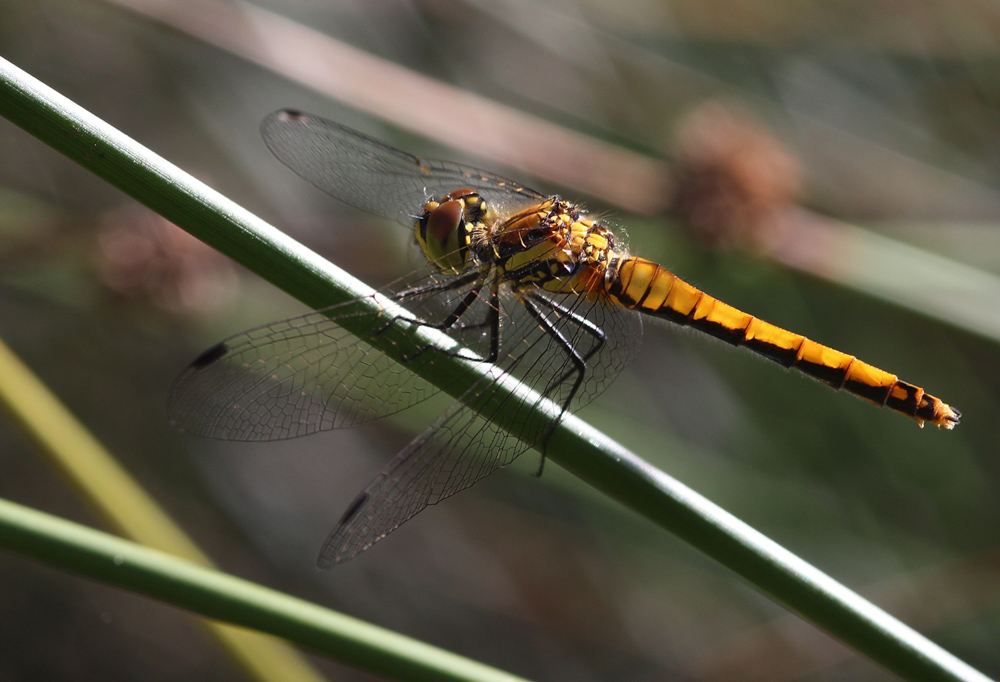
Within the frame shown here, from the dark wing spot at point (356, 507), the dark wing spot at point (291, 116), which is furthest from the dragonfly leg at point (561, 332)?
the dark wing spot at point (291, 116)

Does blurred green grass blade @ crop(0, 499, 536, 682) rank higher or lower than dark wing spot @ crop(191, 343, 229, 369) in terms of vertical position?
lower

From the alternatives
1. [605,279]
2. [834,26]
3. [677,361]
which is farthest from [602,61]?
[605,279]

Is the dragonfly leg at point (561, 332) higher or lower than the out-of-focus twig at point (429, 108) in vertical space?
lower

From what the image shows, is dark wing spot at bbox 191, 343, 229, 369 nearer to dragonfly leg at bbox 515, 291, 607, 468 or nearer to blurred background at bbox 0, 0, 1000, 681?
dragonfly leg at bbox 515, 291, 607, 468

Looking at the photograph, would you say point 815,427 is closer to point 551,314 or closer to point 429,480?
point 551,314

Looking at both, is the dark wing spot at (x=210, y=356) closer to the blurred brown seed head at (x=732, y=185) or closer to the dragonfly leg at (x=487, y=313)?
the dragonfly leg at (x=487, y=313)

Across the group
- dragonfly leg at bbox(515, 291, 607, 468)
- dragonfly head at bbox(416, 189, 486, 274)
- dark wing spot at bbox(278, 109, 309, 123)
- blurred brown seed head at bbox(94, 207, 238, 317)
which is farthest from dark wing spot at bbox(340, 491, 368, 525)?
blurred brown seed head at bbox(94, 207, 238, 317)

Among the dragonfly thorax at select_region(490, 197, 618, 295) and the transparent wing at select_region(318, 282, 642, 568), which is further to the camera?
the dragonfly thorax at select_region(490, 197, 618, 295)
